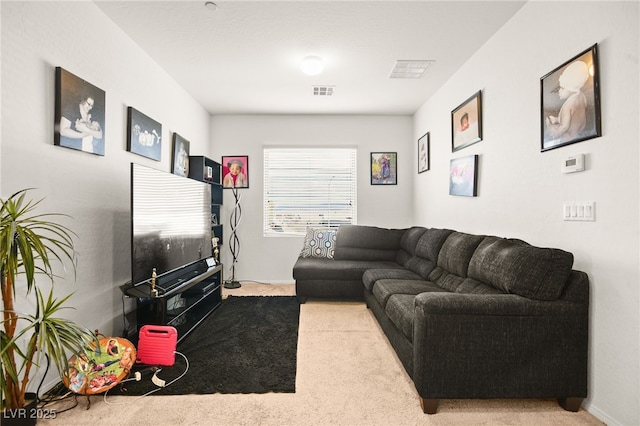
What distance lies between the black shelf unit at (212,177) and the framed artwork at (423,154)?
9.76 feet

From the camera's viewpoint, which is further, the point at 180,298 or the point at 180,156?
the point at 180,156

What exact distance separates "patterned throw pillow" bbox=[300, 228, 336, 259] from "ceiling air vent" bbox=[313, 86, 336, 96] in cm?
183

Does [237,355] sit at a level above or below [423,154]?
below

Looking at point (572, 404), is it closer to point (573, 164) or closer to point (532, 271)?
point (532, 271)

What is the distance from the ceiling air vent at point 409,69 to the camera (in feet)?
11.0

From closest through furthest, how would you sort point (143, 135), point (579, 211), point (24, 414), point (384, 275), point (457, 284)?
1. point (24, 414)
2. point (579, 211)
3. point (457, 284)
4. point (143, 135)
5. point (384, 275)

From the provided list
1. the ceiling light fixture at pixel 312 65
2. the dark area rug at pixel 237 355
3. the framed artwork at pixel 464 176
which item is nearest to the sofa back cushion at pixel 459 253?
the framed artwork at pixel 464 176

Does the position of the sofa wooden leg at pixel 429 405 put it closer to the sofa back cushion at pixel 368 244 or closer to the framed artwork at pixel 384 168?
the sofa back cushion at pixel 368 244

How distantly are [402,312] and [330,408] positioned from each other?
76 cm

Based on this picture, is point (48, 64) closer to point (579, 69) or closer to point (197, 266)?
point (197, 266)

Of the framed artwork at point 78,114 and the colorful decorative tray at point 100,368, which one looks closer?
the colorful decorative tray at point 100,368

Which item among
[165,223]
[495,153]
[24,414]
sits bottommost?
[24,414]

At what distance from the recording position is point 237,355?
2.55 m

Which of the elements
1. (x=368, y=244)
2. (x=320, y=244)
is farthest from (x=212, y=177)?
(x=368, y=244)
